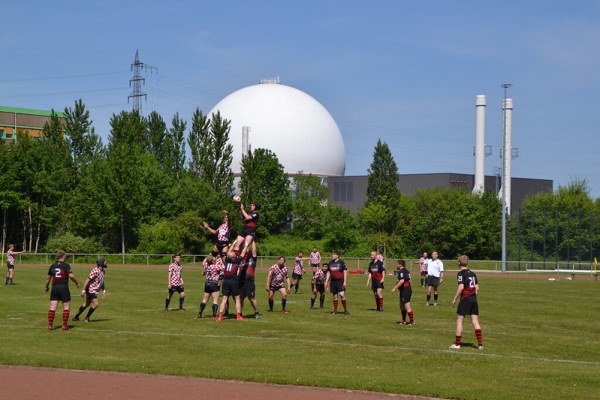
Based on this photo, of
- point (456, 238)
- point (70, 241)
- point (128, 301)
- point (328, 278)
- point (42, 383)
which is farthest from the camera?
point (456, 238)

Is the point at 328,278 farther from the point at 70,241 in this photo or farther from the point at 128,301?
the point at 70,241

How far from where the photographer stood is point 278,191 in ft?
305

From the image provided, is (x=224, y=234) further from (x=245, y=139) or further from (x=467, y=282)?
(x=245, y=139)

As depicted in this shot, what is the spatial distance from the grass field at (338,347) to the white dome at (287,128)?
72.9 m

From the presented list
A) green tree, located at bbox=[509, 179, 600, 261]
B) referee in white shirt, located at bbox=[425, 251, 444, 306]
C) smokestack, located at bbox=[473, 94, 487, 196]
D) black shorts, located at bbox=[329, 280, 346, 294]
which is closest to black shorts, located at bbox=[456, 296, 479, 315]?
black shorts, located at bbox=[329, 280, 346, 294]

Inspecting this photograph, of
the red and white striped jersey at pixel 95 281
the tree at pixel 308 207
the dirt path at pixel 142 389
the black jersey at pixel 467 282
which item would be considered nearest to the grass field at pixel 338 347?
the dirt path at pixel 142 389

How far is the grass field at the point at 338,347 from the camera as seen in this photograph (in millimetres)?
16719

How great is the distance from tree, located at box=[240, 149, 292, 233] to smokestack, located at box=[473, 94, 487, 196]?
23.5m

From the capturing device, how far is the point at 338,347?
21.4 meters

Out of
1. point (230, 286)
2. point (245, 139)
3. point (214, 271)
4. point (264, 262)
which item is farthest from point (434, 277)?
point (245, 139)

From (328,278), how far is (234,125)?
77.7m

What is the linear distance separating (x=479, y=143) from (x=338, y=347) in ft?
286

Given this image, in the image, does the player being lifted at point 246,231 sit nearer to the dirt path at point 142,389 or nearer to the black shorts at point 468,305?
the black shorts at point 468,305

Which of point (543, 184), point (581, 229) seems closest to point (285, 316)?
point (581, 229)
